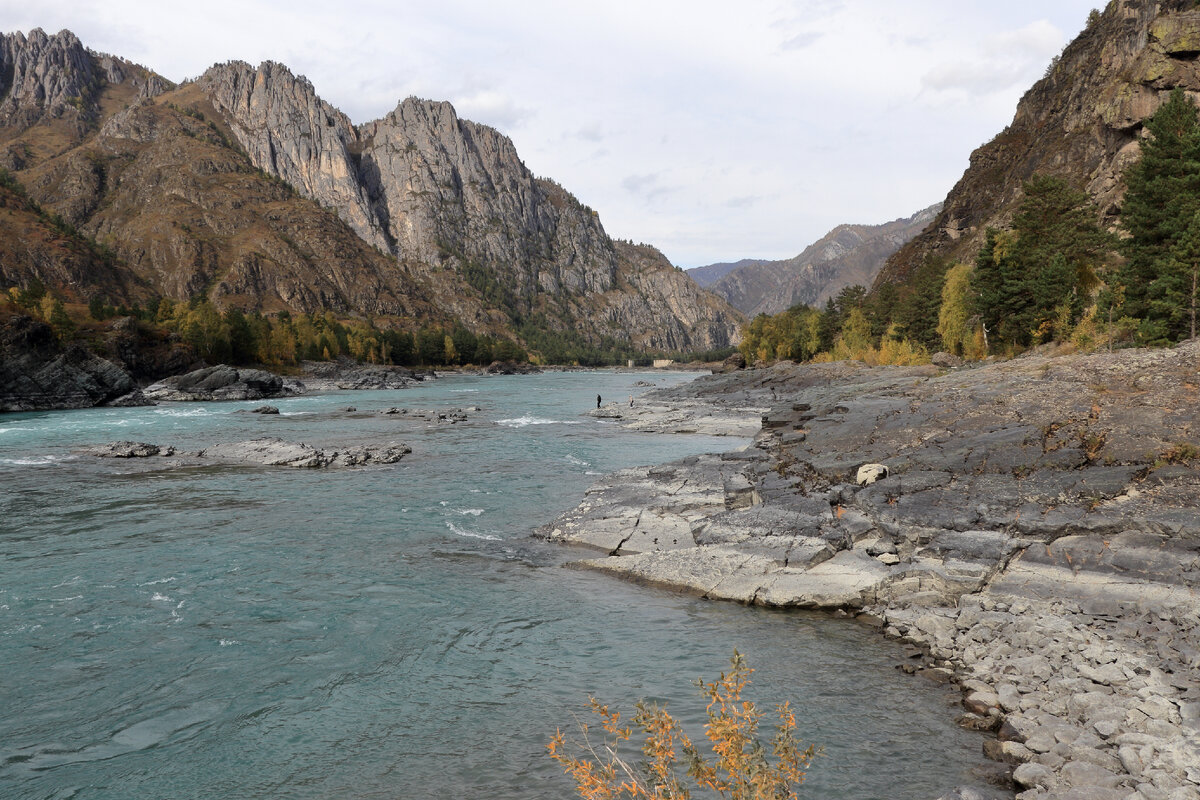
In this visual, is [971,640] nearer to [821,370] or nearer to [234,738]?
[234,738]

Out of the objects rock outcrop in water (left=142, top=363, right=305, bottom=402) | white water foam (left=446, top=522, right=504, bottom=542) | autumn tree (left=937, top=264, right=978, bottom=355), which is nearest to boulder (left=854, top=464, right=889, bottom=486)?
white water foam (left=446, top=522, right=504, bottom=542)

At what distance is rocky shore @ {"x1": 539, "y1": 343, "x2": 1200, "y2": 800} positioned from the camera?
11844 mm

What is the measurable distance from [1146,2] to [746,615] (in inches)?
6658

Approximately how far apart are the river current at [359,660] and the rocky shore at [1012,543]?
1444mm

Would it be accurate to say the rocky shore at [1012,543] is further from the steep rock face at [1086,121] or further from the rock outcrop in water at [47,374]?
the rock outcrop in water at [47,374]

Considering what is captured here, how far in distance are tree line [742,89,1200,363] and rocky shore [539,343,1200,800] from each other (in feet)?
64.4

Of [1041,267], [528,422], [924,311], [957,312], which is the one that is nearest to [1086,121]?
[924,311]

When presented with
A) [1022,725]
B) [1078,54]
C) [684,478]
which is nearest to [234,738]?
[1022,725]

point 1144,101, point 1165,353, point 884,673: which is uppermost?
point 1144,101

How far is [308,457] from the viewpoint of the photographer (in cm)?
4362

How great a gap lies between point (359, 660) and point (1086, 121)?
170 metres

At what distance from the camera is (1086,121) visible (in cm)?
12825

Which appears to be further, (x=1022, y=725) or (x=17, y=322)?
(x=17, y=322)

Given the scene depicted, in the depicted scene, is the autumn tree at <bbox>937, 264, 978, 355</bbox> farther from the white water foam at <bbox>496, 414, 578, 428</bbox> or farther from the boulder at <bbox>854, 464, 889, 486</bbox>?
the boulder at <bbox>854, 464, 889, 486</bbox>
